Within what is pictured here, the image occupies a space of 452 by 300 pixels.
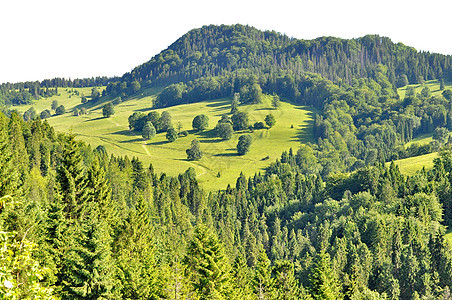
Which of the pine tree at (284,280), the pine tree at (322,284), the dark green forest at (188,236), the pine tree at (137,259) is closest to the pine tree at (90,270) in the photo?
the dark green forest at (188,236)

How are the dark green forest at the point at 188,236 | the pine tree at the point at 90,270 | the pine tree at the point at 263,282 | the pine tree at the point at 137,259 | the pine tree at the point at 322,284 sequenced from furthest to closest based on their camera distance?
the pine tree at the point at 322,284
the pine tree at the point at 263,282
the pine tree at the point at 137,259
the dark green forest at the point at 188,236
the pine tree at the point at 90,270

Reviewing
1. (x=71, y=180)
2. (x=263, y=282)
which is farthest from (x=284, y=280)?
(x=71, y=180)

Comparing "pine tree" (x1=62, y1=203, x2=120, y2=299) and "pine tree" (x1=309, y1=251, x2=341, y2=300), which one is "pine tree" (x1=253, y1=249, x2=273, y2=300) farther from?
"pine tree" (x1=62, y1=203, x2=120, y2=299)

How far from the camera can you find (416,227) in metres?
134

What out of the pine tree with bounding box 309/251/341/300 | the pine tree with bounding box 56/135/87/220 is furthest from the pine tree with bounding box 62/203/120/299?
the pine tree with bounding box 309/251/341/300

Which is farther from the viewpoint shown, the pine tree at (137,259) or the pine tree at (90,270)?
the pine tree at (137,259)

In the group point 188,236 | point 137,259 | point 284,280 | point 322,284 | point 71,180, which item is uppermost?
point 71,180

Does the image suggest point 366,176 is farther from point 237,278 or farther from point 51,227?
point 51,227

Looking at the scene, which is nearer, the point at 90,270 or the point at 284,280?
the point at 90,270

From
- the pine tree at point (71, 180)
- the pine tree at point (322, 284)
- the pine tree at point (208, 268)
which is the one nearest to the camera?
the pine tree at point (208, 268)

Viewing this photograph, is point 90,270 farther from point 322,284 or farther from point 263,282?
point 322,284

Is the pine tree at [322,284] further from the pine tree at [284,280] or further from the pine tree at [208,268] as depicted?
the pine tree at [208,268]

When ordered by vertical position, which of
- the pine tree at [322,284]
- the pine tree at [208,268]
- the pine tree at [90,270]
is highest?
the pine tree at [90,270]

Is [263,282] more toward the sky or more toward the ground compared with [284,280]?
more toward the sky
